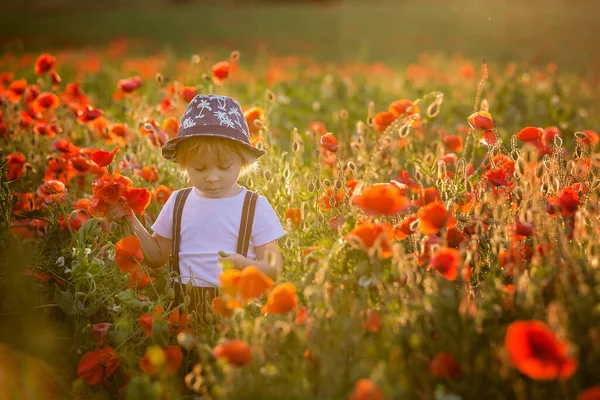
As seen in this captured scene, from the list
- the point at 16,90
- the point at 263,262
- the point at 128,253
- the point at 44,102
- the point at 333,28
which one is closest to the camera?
the point at 128,253

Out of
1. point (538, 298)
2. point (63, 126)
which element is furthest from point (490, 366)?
point (63, 126)

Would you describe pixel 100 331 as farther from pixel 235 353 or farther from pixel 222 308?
Result: pixel 235 353

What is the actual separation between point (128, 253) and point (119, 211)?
20 cm

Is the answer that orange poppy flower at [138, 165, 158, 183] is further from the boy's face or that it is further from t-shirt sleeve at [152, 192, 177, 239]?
the boy's face

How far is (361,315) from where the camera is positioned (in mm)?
2020

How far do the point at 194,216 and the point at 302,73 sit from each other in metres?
6.87

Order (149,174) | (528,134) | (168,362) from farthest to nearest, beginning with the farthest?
1. (149,174)
2. (528,134)
3. (168,362)

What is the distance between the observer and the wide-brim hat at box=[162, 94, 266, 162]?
8.28ft

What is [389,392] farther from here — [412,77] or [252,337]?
[412,77]

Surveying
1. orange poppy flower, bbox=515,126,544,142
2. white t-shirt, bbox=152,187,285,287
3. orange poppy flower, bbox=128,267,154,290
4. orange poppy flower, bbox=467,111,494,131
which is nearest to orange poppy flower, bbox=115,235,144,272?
orange poppy flower, bbox=128,267,154,290

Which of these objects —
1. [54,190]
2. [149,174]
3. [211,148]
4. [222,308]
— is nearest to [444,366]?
[222,308]

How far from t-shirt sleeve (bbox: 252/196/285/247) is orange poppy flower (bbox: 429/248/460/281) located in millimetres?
832

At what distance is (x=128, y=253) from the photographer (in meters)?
2.39

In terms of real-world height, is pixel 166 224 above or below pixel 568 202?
below
